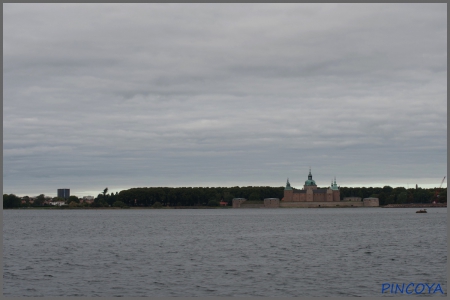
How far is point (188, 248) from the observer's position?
46.3 meters

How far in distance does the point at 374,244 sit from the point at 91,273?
24692mm

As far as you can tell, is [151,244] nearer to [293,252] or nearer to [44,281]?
[293,252]

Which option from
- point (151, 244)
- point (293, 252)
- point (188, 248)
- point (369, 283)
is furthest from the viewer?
point (151, 244)

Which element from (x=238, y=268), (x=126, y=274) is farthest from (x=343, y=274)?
(x=126, y=274)

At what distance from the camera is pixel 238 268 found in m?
33.8

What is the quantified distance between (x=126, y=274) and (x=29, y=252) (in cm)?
1572

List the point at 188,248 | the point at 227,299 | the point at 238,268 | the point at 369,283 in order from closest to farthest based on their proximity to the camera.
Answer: the point at 227,299 < the point at 369,283 < the point at 238,268 < the point at 188,248

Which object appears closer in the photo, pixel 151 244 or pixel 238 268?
pixel 238 268

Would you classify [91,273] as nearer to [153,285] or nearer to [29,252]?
[153,285]

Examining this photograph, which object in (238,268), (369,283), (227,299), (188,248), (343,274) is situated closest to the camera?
(227,299)

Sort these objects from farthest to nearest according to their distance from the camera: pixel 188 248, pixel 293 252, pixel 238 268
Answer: pixel 188 248 < pixel 293 252 < pixel 238 268

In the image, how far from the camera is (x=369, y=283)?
1124 inches

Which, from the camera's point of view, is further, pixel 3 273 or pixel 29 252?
pixel 29 252

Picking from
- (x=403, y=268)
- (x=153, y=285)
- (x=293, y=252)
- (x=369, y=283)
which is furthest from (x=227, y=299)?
(x=293, y=252)
